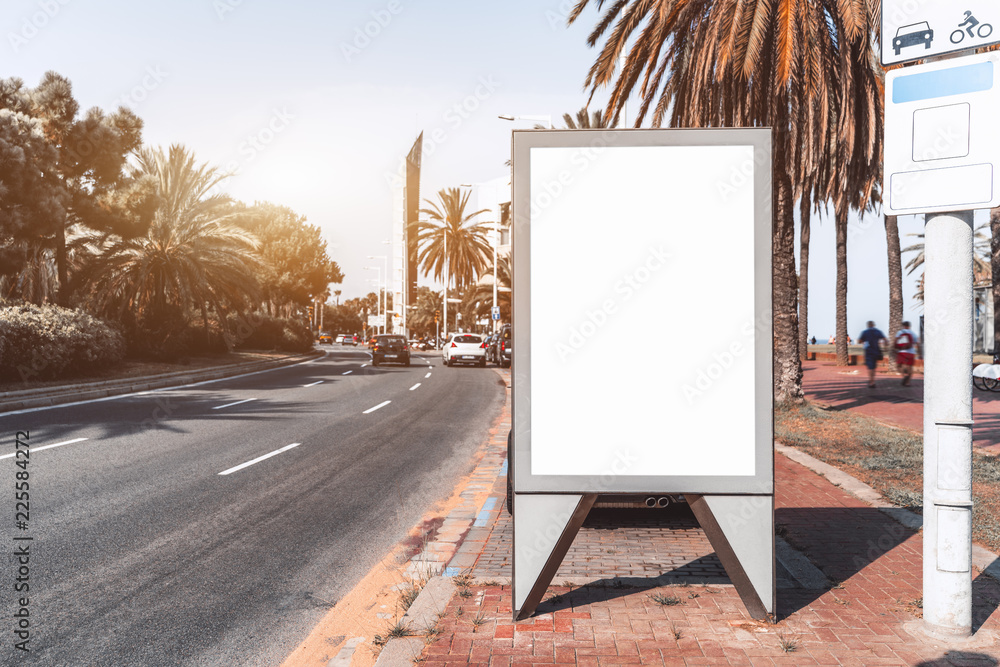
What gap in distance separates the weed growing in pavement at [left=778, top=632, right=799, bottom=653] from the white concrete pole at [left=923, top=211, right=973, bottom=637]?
2.58ft

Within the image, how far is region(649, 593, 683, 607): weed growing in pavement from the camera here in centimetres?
432

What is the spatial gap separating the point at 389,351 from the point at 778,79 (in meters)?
25.8

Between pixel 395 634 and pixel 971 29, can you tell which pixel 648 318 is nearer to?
pixel 395 634

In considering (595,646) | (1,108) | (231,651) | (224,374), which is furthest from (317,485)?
(1,108)

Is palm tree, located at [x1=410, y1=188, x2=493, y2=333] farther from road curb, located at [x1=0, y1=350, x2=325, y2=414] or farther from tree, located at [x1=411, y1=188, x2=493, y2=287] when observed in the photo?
road curb, located at [x1=0, y1=350, x2=325, y2=414]

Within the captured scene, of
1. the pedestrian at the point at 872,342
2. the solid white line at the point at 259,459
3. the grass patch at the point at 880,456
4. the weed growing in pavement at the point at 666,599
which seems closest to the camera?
the weed growing in pavement at the point at 666,599

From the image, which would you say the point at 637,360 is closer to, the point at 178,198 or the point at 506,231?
the point at 178,198

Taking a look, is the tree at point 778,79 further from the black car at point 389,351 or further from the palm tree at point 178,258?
the black car at point 389,351

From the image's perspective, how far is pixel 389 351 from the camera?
114 feet

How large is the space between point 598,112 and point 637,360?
92.4ft

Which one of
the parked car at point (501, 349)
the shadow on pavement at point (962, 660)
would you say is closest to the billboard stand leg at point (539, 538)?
the shadow on pavement at point (962, 660)

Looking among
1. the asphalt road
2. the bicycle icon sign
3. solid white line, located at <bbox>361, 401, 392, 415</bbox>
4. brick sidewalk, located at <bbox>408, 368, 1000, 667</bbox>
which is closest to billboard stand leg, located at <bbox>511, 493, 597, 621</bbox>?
brick sidewalk, located at <bbox>408, 368, 1000, 667</bbox>

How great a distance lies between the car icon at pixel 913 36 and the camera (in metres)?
4.05

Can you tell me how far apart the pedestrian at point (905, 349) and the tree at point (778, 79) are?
5874 millimetres
